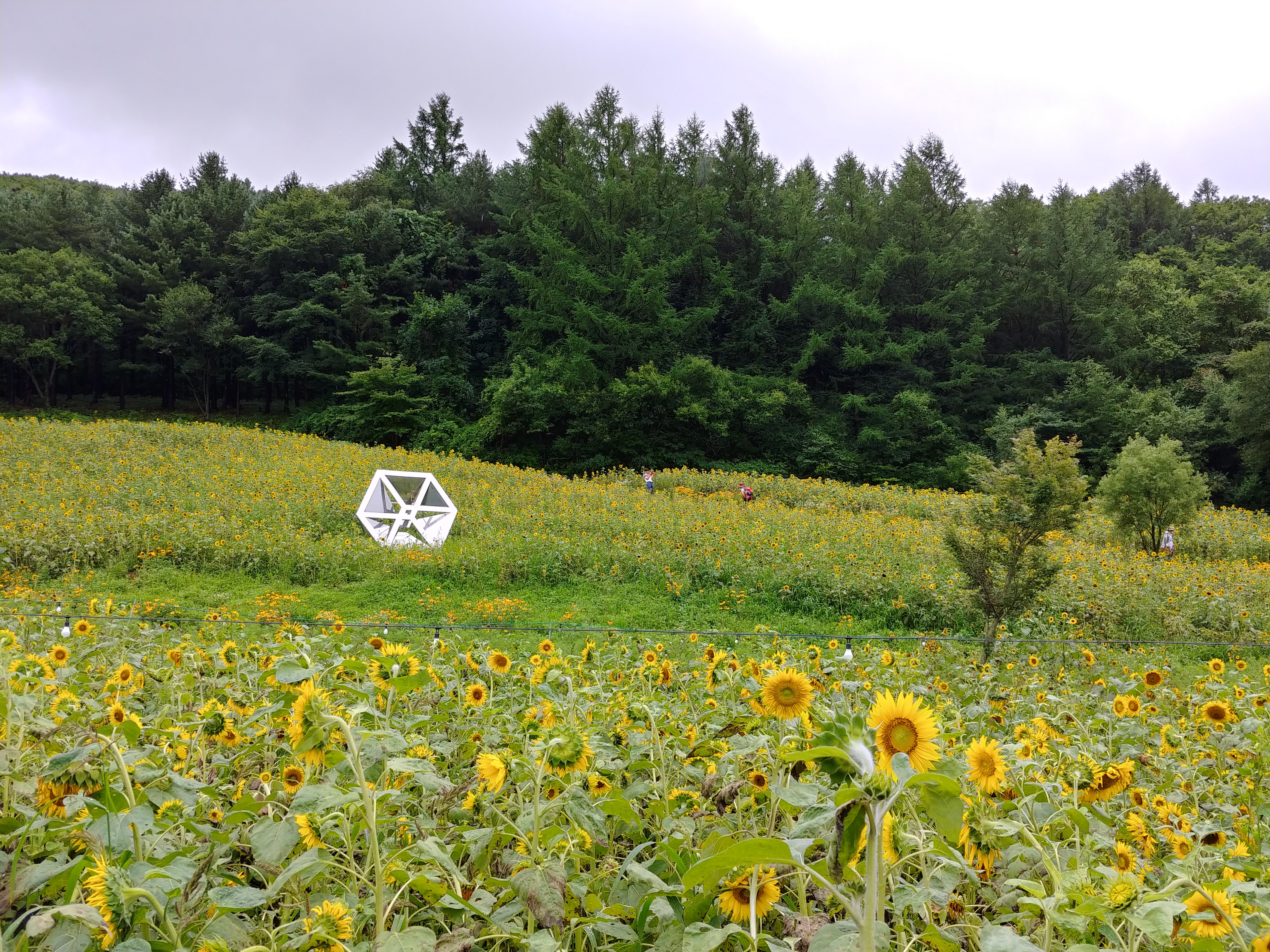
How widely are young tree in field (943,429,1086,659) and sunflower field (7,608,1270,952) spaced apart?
491 centimetres

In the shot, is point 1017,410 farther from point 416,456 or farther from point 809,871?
point 809,871

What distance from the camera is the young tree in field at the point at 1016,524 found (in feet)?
21.6

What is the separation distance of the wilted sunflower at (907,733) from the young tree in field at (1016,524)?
5753mm

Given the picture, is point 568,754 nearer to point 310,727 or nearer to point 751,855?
point 310,727

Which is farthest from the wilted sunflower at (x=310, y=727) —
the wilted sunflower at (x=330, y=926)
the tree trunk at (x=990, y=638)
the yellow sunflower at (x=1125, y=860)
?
the tree trunk at (x=990, y=638)

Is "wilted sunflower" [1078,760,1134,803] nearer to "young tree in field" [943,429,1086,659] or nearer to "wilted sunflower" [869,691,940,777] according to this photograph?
"wilted sunflower" [869,691,940,777]

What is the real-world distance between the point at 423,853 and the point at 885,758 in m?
0.60

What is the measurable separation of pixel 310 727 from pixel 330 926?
227 millimetres

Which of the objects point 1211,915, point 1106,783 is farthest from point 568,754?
point 1106,783

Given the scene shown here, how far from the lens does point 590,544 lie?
9.98m

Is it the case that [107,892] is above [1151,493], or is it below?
below

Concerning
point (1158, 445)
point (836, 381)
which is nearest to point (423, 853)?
point (1158, 445)

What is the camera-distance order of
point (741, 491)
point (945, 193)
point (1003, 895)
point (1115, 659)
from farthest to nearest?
point (945, 193) → point (741, 491) → point (1115, 659) → point (1003, 895)

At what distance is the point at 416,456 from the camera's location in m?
16.2
